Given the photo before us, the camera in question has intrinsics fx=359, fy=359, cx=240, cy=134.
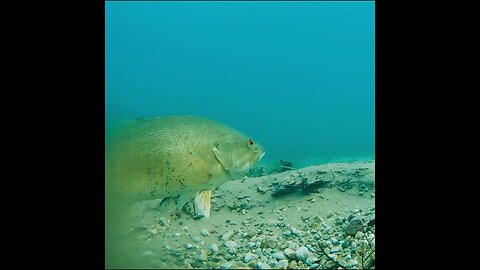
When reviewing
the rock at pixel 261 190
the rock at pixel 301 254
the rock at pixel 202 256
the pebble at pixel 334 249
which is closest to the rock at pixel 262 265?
the rock at pixel 301 254

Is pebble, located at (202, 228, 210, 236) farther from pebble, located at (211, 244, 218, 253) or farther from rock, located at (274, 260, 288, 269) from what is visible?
rock, located at (274, 260, 288, 269)

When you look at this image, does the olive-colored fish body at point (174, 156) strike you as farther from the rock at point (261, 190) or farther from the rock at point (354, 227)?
the rock at point (261, 190)

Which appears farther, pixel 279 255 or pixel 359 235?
pixel 359 235

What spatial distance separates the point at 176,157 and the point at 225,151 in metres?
0.55

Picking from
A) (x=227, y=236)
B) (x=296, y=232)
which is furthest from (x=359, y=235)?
(x=227, y=236)

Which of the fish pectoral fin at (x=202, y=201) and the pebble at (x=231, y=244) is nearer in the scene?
the pebble at (x=231, y=244)

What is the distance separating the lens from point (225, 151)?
3.76 meters

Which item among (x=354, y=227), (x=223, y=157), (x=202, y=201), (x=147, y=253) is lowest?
(x=354, y=227)

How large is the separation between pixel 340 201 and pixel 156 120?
324cm

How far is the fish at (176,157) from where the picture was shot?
3.03 meters

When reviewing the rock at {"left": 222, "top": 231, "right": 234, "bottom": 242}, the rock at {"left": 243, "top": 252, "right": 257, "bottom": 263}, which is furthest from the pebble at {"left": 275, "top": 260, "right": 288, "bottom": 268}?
the rock at {"left": 222, "top": 231, "right": 234, "bottom": 242}

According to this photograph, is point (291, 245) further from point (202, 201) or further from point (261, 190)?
point (261, 190)

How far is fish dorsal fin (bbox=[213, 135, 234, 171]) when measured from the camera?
3713 millimetres
